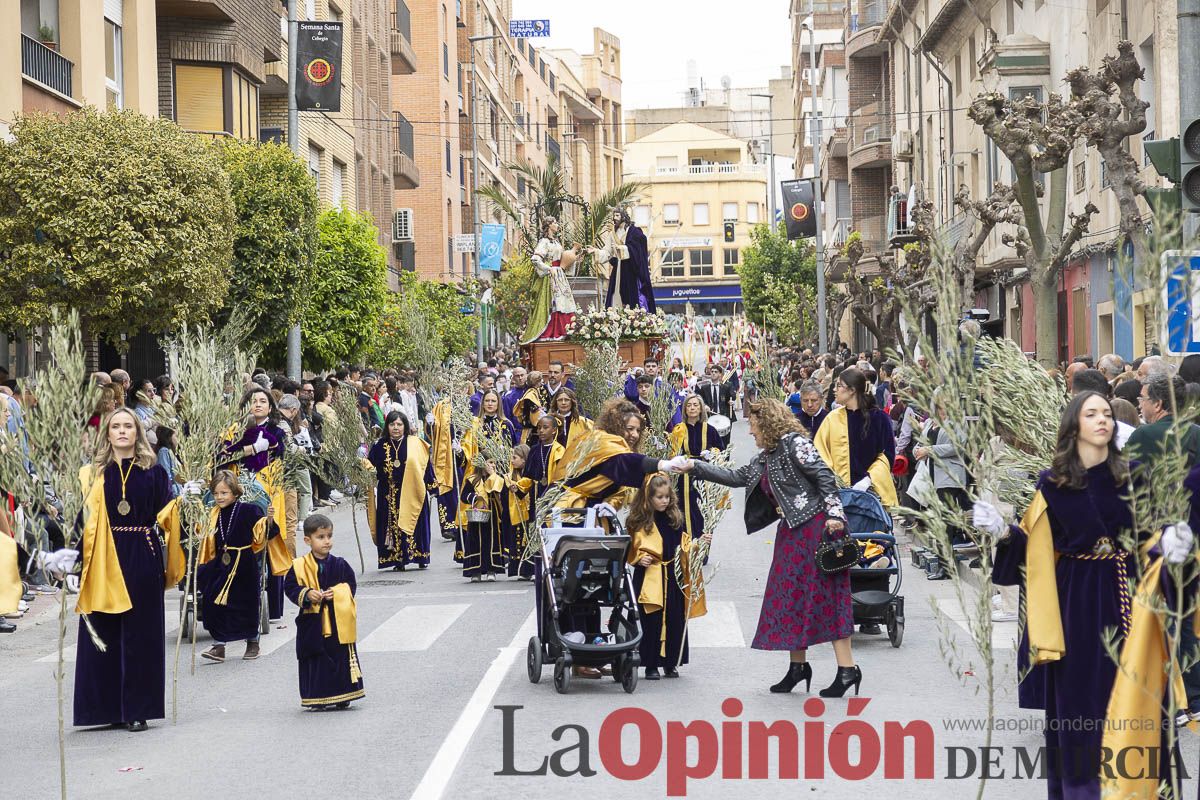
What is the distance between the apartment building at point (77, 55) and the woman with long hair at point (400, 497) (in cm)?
710

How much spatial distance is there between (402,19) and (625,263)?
92.4 ft

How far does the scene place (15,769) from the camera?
8125 millimetres

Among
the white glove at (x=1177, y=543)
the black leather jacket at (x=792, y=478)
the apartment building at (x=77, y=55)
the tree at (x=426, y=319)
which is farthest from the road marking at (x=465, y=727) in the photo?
the tree at (x=426, y=319)

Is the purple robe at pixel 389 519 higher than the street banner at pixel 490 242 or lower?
lower

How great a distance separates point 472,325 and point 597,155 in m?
64.6

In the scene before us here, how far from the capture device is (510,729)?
8523 millimetres

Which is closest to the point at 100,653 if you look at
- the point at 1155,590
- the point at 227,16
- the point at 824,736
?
the point at 824,736

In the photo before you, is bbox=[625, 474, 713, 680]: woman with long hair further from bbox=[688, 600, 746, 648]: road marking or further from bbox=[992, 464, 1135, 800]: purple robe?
bbox=[992, 464, 1135, 800]: purple robe

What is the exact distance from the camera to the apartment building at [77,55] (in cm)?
2094

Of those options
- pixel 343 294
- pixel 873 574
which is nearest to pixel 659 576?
pixel 873 574

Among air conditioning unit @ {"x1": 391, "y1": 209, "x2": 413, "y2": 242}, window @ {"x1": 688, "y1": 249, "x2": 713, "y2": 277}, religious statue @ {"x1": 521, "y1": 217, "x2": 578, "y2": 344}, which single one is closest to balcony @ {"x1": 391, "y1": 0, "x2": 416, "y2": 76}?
air conditioning unit @ {"x1": 391, "y1": 209, "x2": 413, "y2": 242}

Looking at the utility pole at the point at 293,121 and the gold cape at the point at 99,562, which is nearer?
the gold cape at the point at 99,562

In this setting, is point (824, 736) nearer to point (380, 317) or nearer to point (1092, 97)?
point (1092, 97)

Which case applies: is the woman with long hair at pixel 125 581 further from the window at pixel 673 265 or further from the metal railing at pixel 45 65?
the window at pixel 673 265
